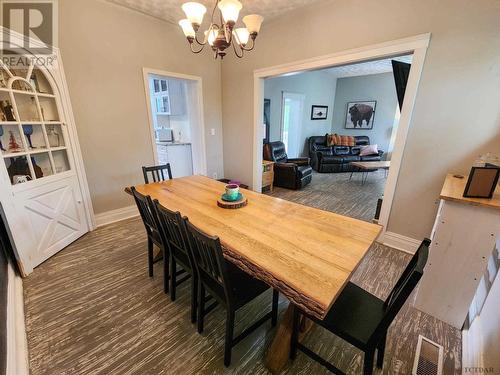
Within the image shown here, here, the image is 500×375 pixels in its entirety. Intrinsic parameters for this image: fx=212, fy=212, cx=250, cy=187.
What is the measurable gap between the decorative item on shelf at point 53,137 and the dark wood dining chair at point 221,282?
2369 millimetres

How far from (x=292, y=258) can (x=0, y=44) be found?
2983mm

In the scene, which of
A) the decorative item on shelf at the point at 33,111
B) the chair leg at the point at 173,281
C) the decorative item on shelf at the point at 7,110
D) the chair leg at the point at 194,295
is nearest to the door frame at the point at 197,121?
the decorative item on shelf at the point at 33,111

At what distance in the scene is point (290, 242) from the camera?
48.5 inches

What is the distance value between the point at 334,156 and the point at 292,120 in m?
1.59

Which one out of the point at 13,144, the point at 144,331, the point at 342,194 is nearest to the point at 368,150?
the point at 342,194

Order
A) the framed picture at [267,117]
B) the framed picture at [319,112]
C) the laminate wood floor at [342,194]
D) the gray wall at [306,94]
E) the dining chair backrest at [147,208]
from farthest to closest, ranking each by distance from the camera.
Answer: the framed picture at [319,112]
the gray wall at [306,94]
the framed picture at [267,117]
the laminate wood floor at [342,194]
the dining chair backrest at [147,208]

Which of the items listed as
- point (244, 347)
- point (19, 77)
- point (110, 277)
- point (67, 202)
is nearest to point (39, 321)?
point (110, 277)

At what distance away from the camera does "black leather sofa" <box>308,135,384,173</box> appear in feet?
19.6

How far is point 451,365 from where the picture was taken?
1.32 meters

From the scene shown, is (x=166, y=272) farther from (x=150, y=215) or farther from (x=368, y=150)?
(x=368, y=150)

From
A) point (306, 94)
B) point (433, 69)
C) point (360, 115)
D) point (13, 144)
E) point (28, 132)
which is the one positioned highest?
point (306, 94)

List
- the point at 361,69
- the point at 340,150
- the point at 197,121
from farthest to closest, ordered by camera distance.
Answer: the point at 340,150, the point at 361,69, the point at 197,121

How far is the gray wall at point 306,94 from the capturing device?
17.4ft

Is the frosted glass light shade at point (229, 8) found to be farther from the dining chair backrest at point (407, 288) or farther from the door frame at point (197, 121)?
the door frame at point (197, 121)
